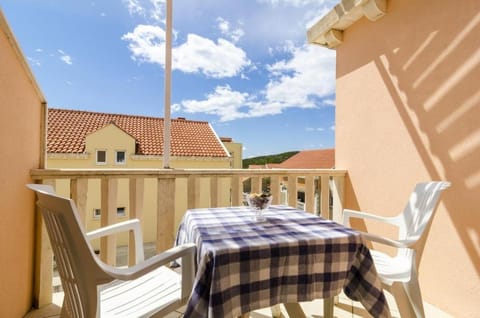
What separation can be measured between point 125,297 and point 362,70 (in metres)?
2.69

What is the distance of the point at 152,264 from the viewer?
949 millimetres

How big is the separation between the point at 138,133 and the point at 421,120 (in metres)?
8.17

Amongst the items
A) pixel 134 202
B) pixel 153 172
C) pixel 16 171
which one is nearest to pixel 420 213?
pixel 153 172

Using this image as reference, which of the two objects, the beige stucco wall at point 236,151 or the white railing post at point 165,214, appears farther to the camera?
the beige stucco wall at point 236,151

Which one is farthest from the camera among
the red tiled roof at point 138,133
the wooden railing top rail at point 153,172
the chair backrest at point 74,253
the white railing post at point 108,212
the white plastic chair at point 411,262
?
the red tiled roof at point 138,133

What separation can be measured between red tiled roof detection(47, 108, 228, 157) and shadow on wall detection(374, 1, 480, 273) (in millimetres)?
7031

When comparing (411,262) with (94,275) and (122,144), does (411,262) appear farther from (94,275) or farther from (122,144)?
(122,144)

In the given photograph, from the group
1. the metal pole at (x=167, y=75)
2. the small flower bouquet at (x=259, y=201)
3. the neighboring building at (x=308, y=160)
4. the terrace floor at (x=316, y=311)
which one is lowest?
the terrace floor at (x=316, y=311)

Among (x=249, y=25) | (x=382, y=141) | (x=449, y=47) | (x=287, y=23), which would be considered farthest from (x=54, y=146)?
(x=449, y=47)

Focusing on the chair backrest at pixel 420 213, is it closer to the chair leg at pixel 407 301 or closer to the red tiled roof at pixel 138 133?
the chair leg at pixel 407 301

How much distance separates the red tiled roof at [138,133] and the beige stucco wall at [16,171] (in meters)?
6.14

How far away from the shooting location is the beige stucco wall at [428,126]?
1.65 m

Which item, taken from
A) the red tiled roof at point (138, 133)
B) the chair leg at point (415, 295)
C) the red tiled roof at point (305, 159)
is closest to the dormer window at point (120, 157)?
the red tiled roof at point (138, 133)

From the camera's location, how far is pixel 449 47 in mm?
1762
